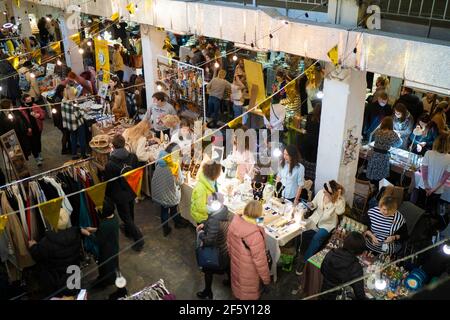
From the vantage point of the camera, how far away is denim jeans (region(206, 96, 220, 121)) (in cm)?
1132

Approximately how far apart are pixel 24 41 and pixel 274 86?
460 inches

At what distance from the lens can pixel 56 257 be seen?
5734 mm

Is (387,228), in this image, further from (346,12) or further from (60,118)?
(60,118)

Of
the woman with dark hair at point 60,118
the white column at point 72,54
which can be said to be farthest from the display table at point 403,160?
the white column at point 72,54

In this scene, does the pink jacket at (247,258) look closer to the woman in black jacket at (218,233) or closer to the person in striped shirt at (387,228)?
the woman in black jacket at (218,233)

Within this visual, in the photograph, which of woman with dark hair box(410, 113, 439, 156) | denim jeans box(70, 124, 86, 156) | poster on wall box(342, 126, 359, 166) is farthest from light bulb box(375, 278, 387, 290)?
denim jeans box(70, 124, 86, 156)

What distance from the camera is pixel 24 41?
58.1 feet

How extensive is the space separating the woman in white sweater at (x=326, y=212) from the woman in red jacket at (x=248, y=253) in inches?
44.8

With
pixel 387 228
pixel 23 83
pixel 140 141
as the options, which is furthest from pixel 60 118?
pixel 387 228

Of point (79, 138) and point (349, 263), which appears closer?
point (349, 263)

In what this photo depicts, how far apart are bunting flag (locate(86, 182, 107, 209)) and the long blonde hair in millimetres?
2181

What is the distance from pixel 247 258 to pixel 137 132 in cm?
411

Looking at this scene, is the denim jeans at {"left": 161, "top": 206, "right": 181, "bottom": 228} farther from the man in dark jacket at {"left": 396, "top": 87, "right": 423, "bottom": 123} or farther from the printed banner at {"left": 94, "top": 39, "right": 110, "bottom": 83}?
the man in dark jacket at {"left": 396, "top": 87, "right": 423, "bottom": 123}
